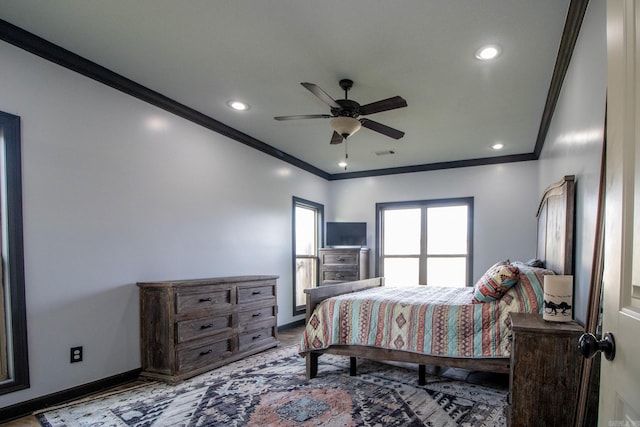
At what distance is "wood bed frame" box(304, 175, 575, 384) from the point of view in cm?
237

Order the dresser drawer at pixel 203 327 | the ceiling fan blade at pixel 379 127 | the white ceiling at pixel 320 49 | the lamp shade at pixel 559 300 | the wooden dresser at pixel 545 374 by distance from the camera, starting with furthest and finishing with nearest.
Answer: the ceiling fan blade at pixel 379 127
the dresser drawer at pixel 203 327
the white ceiling at pixel 320 49
the lamp shade at pixel 559 300
the wooden dresser at pixel 545 374

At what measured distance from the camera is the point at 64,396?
2.60 metres

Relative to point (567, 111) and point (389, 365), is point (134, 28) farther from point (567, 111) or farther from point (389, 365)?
point (389, 365)

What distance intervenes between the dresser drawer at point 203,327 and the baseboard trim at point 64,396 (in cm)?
52

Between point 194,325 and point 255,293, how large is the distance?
2.89 ft

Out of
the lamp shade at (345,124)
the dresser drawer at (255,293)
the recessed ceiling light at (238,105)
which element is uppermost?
the recessed ceiling light at (238,105)

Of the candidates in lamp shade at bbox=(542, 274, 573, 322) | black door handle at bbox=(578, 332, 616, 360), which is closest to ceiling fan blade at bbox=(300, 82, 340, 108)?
lamp shade at bbox=(542, 274, 573, 322)

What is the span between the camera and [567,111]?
2674 millimetres

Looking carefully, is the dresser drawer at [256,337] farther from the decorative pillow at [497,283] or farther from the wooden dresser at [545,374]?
the wooden dresser at [545,374]

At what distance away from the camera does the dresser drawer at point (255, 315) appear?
3.76m

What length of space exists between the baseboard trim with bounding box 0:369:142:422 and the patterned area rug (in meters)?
0.11

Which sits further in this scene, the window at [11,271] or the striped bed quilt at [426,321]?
the striped bed quilt at [426,321]

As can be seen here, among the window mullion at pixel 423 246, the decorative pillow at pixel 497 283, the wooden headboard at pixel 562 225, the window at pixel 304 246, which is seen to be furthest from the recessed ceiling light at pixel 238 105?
the window mullion at pixel 423 246

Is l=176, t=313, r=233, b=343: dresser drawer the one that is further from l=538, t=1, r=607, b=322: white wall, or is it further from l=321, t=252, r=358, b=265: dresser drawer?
l=538, t=1, r=607, b=322: white wall
